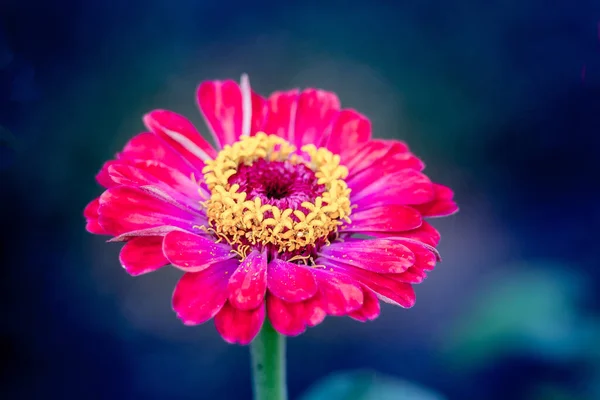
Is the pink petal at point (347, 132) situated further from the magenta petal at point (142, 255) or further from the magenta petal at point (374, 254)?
the magenta petal at point (142, 255)

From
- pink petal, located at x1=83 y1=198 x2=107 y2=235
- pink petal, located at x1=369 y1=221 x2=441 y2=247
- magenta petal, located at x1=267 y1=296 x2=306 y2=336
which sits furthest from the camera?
pink petal, located at x1=369 y1=221 x2=441 y2=247

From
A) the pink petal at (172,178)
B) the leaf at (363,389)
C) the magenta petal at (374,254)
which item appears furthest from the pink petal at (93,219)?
the leaf at (363,389)

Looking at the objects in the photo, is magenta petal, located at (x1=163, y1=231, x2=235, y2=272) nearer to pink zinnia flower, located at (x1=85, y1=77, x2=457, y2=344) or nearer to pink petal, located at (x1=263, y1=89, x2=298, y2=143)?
pink zinnia flower, located at (x1=85, y1=77, x2=457, y2=344)

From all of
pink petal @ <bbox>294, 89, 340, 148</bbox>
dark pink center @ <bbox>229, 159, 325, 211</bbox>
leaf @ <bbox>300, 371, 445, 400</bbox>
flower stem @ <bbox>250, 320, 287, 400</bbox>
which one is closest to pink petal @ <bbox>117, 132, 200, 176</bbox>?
dark pink center @ <bbox>229, 159, 325, 211</bbox>

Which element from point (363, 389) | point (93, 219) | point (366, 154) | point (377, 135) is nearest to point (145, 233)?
point (93, 219)

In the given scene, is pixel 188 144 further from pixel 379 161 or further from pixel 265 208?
pixel 379 161

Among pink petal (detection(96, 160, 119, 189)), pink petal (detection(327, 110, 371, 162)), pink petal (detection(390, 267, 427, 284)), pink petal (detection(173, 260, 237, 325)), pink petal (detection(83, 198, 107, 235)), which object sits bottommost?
pink petal (detection(173, 260, 237, 325))

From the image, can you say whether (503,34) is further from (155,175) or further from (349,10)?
(155,175)
